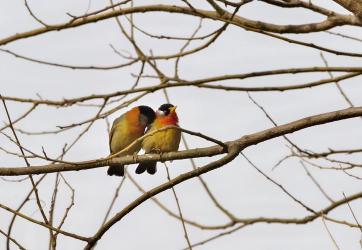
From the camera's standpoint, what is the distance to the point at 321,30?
380cm

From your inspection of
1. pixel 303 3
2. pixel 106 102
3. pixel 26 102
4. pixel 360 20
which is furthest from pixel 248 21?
pixel 26 102

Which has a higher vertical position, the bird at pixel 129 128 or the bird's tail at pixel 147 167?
the bird at pixel 129 128

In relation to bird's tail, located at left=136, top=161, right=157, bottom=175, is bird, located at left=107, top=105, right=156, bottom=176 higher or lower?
higher

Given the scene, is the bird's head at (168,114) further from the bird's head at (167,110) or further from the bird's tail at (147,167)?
the bird's tail at (147,167)

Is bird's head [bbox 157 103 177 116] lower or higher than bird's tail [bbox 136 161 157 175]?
higher

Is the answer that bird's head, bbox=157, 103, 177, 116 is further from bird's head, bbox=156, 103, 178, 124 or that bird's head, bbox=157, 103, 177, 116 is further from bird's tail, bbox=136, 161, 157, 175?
bird's tail, bbox=136, 161, 157, 175

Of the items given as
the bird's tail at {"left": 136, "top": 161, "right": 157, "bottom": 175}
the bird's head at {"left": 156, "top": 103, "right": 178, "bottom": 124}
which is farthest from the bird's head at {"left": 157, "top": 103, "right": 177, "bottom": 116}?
the bird's tail at {"left": 136, "top": 161, "right": 157, "bottom": 175}

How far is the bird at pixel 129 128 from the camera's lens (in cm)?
764

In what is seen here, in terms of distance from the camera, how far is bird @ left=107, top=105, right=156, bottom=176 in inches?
301

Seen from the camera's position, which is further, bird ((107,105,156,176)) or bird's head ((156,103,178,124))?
bird ((107,105,156,176))

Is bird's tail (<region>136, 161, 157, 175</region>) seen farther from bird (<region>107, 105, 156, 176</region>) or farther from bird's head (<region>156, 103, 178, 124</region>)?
bird's head (<region>156, 103, 178, 124</region>)

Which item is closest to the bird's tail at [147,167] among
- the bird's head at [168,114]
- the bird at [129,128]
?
the bird at [129,128]

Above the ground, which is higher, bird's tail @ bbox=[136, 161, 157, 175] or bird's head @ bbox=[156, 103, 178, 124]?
bird's head @ bbox=[156, 103, 178, 124]

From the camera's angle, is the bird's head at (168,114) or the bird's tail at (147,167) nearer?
the bird's head at (168,114)
